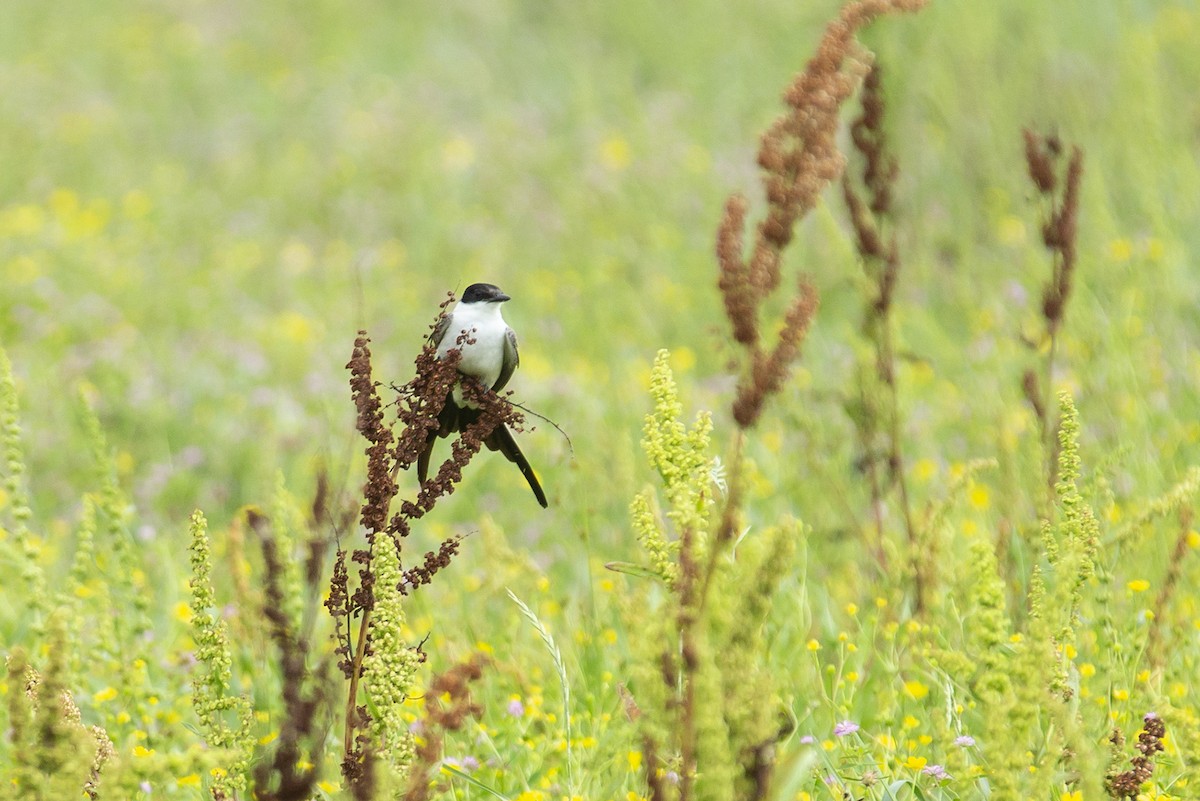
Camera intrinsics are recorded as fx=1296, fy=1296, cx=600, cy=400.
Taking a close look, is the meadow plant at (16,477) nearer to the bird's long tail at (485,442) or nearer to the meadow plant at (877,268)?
the bird's long tail at (485,442)

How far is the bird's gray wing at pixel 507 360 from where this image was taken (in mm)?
2988

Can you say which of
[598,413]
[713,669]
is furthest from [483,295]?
[598,413]

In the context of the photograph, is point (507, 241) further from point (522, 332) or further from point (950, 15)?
point (950, 15)

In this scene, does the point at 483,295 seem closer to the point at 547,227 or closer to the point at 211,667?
the point at 211,667

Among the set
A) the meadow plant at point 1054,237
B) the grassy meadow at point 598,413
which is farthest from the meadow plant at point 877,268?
the meadow plant at point 1054,237

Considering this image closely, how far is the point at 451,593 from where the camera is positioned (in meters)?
4.38

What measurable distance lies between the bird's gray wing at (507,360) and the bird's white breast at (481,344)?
10 millimetres

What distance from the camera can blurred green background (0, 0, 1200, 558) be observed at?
18.4 feet

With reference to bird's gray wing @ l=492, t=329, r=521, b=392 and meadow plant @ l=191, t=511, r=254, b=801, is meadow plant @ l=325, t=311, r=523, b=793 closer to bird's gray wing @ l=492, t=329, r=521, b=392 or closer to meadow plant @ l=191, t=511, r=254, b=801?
meadow plant @ l=191, t=511, r=254, b=801

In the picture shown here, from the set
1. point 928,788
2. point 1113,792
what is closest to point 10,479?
point 928,788

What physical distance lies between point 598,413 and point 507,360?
10.5 feet

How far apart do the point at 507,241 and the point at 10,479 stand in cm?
710

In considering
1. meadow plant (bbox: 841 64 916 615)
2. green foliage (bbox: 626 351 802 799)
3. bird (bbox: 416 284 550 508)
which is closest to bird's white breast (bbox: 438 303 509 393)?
bird (bbox: 416 284 550 508)

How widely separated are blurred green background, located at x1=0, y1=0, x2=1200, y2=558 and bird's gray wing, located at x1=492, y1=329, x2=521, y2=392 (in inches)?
10.6
